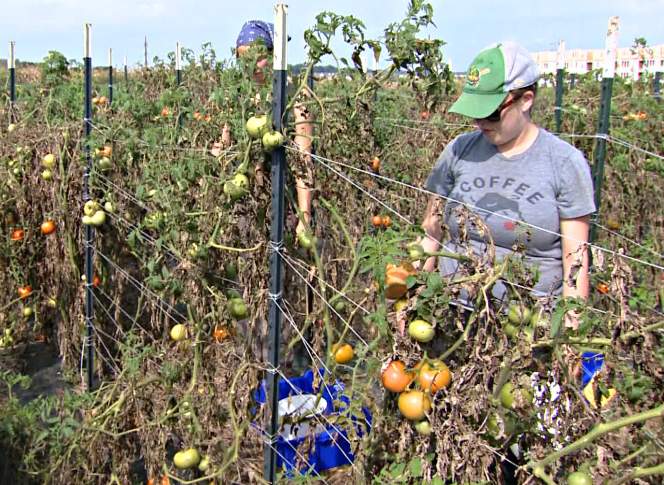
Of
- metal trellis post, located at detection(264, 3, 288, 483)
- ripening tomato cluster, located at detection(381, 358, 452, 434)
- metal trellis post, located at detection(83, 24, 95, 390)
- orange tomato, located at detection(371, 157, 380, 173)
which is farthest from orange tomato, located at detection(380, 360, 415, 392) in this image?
orange tomato, located at detection(371, 157, 380, 173)

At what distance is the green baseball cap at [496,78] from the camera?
1.76 m

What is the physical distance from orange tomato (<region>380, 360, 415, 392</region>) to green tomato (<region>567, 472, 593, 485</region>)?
13.1 inches

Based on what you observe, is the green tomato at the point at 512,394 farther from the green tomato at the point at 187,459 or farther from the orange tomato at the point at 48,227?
the orange tomato at the point at 48,227

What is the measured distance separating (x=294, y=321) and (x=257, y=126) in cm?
85

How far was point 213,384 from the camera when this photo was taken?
2.20 meters

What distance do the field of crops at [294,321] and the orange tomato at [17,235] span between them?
1 centimetres

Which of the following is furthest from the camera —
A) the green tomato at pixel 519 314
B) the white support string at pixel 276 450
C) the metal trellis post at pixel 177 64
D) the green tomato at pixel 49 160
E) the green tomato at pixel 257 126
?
the metal trellis post at pixel 177 64

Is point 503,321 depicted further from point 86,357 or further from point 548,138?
point 86,357

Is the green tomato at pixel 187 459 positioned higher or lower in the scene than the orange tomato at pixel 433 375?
lower

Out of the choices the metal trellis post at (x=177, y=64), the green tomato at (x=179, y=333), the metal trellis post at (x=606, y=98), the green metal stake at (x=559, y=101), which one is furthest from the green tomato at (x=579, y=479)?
the metal trellis post at (x=177, y=64)

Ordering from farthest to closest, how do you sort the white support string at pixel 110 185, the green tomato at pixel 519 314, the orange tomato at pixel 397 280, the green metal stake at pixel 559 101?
the green metal stake at pixel 559 101 → the white support string at pixel 110 185 → the orange tomato at pixel 397 280 → the green tomato at pixel 519 314

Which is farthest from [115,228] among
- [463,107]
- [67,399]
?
[463,107]

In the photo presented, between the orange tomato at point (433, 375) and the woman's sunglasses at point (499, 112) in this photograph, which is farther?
the woman's sunglasses at point (499, 112)

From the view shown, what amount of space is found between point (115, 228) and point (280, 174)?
1.42 meters
